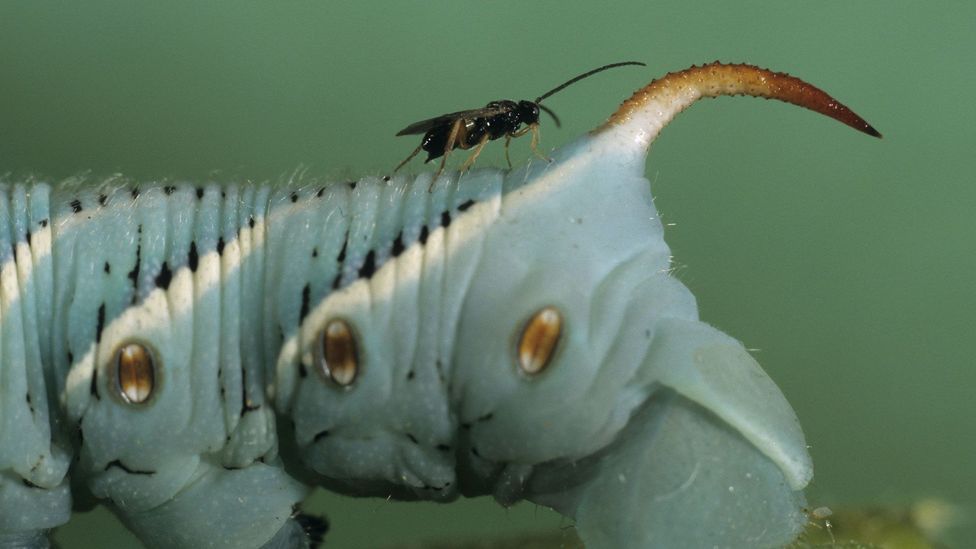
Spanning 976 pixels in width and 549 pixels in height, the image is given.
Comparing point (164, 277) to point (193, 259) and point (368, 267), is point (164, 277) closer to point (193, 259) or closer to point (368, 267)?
point (193, 259)

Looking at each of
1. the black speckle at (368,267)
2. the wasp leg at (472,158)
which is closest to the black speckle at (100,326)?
the black speckle at (368,267)

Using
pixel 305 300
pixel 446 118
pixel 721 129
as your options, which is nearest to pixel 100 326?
pixel 305 300

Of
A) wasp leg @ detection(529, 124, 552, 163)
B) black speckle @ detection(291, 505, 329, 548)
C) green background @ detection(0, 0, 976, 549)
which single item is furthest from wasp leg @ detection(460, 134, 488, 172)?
green background @ detection(0, 0, 976, 549)

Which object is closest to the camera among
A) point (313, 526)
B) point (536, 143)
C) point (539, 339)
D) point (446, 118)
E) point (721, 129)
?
point (539, 339)

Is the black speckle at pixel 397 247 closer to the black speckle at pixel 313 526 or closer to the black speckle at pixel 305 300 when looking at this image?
the black speckle at pixel 305 300

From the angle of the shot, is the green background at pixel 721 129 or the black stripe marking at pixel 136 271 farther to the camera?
the green background at pixel 721 129
